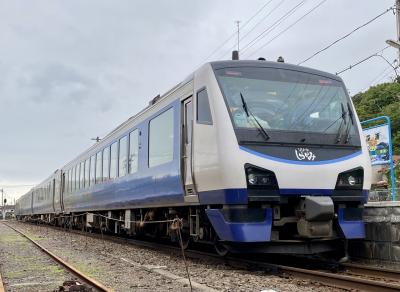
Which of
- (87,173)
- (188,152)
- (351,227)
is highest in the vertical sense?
(87,173)

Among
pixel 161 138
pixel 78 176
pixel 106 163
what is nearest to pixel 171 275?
pixel 161 138

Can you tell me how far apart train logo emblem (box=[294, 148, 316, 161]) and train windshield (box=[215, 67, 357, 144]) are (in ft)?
1.06

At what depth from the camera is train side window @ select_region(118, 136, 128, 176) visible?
42.7 feet

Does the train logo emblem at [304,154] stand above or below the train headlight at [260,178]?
above

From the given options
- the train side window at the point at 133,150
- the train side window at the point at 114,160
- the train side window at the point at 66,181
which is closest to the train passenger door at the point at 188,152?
the train side window at the point at 133,150

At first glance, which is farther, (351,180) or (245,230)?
(351,180)

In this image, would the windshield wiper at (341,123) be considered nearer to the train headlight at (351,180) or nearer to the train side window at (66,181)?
the train headlight at (351,180)

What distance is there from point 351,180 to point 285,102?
62.9 inches

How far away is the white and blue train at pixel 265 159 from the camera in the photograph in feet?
24.0

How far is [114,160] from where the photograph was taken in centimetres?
1444

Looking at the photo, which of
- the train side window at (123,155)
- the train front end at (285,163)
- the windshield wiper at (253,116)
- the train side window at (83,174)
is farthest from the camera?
the train side window at (83,174)

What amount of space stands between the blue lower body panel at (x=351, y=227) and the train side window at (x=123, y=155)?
6485 millimetres

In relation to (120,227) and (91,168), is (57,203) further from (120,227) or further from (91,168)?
(120,227)

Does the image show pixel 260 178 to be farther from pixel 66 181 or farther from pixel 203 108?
pixel 66 181
